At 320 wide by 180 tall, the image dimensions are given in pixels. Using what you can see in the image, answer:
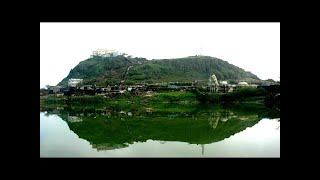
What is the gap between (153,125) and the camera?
312 inches

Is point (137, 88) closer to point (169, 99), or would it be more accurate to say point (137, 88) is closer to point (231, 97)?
point (169, 99)

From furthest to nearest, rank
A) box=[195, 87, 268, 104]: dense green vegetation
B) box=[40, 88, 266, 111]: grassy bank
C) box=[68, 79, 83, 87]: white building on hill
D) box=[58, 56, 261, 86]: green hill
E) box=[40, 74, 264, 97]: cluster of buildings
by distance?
box=[195, 87, 268, 104]: dense green vegetation → box=[58, 56, 261, 86]: green hill → box=[40, 88, 266, 111]: grassy bank → box=[40, 74, 264, 97]: cluster of buildings → box=[68, 79, 83, 87]: white building on hill

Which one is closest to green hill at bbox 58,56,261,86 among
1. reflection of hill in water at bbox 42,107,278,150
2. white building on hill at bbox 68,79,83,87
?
white building on hill at bbox 68,79,83,87

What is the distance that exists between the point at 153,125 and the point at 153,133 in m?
0.75

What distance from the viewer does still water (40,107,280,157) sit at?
534cm

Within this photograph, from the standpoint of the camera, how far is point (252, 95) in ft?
27.1

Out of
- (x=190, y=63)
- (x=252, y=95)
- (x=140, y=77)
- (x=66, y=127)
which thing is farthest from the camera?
(x=190, y=63)

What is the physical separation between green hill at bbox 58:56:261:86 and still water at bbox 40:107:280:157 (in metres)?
0.76

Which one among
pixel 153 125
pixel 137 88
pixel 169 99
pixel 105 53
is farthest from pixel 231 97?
pixel 105 53

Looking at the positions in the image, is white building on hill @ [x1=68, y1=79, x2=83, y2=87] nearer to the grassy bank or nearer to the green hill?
the green hill
